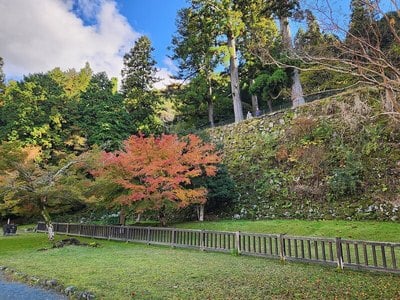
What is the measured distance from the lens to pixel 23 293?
Result: 612 cm

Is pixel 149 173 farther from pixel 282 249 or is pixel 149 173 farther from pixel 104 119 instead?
pixel 104 119

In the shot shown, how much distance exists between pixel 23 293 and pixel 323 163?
1390 cm

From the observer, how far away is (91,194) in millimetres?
16016

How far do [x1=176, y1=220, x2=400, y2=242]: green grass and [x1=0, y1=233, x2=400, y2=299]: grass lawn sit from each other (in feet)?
13.6

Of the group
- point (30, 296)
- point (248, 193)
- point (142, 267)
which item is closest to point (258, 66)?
point (248, 193)

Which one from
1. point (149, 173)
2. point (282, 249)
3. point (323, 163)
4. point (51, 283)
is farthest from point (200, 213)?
point (51, 283)

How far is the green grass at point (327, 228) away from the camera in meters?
10.8

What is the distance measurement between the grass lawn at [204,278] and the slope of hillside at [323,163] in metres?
7.19

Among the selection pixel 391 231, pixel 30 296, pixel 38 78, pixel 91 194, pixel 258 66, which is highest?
pixel 38 78

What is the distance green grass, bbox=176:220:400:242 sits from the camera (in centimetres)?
1080

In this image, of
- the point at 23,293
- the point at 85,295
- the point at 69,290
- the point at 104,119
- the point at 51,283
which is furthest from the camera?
the point at 104,119

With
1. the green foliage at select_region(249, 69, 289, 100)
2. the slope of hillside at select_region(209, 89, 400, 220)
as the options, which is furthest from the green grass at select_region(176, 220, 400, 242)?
the green foliage at select_region(249, 69, 289, 100)

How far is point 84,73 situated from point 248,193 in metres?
28.4

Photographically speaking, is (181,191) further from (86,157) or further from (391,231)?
(391,231)
